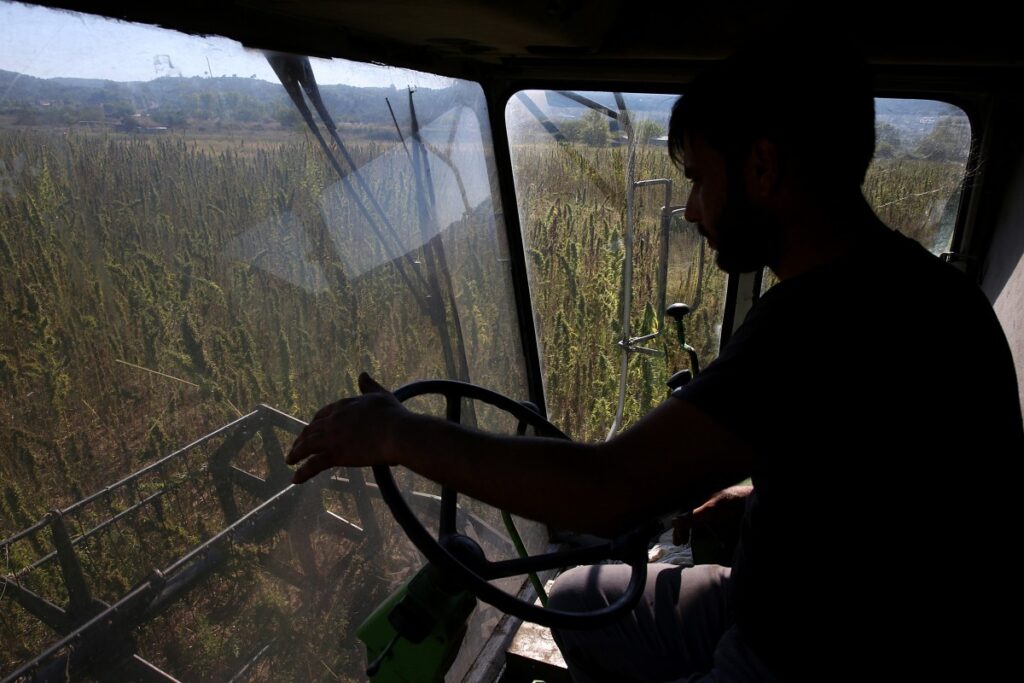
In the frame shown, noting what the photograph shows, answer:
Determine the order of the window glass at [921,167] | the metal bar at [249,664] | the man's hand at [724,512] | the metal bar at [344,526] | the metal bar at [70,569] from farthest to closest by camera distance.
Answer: the window glass at [921,167], the metal bar at [344,526], the man's hand at [724,512], the metal bar at [249,664], the metal bar at [70,569]

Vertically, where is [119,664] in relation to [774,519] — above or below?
below

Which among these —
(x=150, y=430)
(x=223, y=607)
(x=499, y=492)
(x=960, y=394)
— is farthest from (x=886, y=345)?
(x=223, y=607)

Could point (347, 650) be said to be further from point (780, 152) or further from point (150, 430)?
point (780, 152)

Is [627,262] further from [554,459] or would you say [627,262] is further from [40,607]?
[40,607]

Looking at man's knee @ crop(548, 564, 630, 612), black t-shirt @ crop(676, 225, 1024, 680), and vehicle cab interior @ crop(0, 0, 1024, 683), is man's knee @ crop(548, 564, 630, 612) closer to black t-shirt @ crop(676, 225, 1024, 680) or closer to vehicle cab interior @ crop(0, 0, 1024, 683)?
vehicle cab interior @ crop(0, 0, 1024, 683)

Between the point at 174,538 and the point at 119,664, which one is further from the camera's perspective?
the point at 174,538

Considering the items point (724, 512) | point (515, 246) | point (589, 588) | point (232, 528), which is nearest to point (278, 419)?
point (232, 528)

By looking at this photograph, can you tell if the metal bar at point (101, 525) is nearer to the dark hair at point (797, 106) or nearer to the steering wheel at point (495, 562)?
the steering wheel at point (495, 562)

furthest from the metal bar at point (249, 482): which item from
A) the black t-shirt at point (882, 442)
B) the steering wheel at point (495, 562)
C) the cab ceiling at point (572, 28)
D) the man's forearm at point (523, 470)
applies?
the black t-shirt at point (882, 442)
